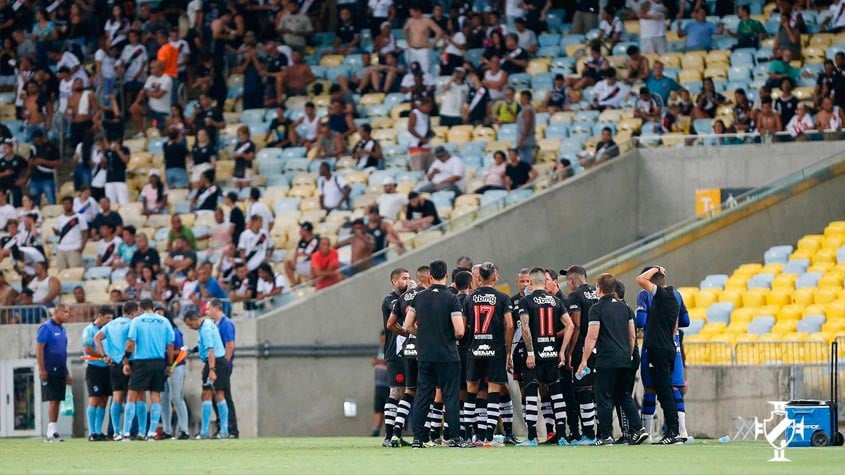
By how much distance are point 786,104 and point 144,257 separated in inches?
414

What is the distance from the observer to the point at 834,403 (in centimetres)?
1848

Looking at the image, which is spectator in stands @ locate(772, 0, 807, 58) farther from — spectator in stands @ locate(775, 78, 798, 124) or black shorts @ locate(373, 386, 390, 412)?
black shorts @ locate(373, 386, 390, 412)

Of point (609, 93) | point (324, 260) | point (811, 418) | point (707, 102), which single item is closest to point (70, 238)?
point (324, 260)

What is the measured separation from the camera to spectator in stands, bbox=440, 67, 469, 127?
103 feet

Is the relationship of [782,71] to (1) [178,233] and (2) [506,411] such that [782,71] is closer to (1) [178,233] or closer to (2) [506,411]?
(1) [178,233]

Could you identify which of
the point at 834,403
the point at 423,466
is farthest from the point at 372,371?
the point at 423,466

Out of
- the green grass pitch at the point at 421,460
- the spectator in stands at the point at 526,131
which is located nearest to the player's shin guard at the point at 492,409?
the green grass pitch at the point at 421,460

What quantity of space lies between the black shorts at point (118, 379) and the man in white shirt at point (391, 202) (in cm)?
619

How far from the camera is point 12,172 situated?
33.2 meters

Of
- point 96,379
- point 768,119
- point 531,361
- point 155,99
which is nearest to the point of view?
point 531,361

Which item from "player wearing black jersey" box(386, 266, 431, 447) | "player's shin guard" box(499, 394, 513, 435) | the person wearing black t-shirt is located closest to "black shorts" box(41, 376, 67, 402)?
"player wearing black jersey" box(386, 266, 431, 447)

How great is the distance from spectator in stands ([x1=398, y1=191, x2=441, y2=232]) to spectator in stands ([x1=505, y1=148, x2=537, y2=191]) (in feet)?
4.35

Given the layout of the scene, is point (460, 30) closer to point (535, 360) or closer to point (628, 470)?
point (535, 360)

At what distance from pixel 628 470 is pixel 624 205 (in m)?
15.1
